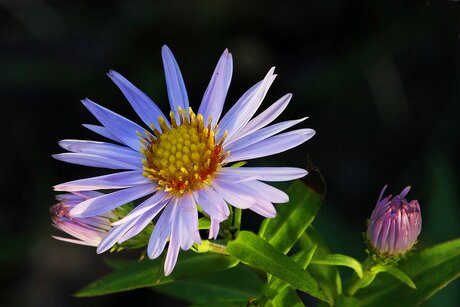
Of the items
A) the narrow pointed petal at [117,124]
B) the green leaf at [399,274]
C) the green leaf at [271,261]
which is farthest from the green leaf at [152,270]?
the green leaf at [399,274]

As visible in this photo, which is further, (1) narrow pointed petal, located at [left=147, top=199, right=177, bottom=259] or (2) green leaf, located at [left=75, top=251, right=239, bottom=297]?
(2) green leaf, located at [left=75, top=251, right=239, bottom=297]

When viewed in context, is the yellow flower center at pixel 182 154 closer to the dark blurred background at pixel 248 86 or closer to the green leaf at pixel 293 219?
the green leaf at pixel 293 219

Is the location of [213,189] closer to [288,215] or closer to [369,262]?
[288,215]

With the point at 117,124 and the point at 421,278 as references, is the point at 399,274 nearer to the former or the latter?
the point at 421,278

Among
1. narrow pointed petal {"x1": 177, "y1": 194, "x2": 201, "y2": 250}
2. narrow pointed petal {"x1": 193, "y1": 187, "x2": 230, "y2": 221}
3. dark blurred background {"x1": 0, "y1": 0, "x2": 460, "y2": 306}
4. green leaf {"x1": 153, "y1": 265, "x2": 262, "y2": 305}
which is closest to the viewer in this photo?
narrow pointed petal {"x1": 177, "y1": 194, "x2": 201, "y2": 250}

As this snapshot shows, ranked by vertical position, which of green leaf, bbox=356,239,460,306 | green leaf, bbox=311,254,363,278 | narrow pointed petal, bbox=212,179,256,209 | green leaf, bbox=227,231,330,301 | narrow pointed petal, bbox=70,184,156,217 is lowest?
green leaf, bbox=356,239,460,306

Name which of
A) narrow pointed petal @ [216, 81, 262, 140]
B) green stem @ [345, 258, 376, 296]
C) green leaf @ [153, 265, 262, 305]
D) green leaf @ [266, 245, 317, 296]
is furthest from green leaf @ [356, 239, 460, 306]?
narrow pointed petal @ [216, 81, 262, 140]

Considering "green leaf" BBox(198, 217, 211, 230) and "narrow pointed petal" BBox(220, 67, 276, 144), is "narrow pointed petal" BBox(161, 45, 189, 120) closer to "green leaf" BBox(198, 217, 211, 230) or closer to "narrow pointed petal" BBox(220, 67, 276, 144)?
"narrow pointed petal" BBox(220, 67, 276, 144)
